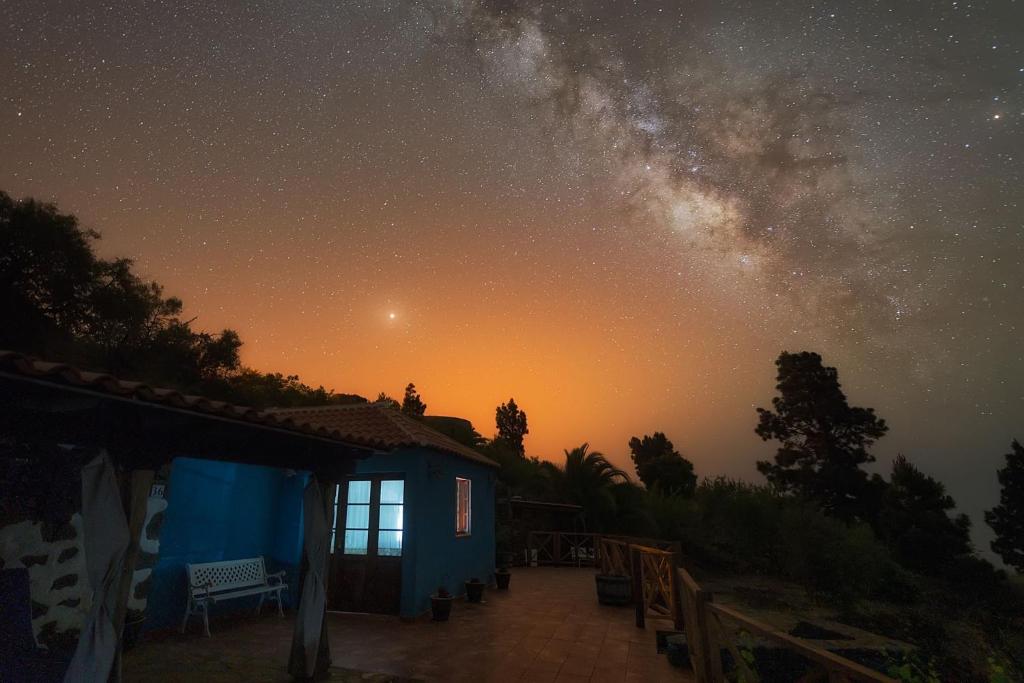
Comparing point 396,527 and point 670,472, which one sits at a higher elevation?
Answer: point 670,472

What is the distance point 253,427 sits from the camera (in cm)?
464

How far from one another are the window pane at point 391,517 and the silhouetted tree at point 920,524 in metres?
27.0

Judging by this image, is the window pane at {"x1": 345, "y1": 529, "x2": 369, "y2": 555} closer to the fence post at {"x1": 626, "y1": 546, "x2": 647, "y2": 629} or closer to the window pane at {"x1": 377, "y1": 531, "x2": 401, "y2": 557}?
the window pane at {"x1": 377, "y1": 531, "x2": 401, "y2": 557}

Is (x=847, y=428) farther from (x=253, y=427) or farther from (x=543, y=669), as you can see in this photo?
(x=253, y=427)

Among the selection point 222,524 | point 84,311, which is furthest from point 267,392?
point 222,524

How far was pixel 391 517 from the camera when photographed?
9414mm

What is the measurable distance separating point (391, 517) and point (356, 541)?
0.82 m

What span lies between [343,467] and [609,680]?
384 cm

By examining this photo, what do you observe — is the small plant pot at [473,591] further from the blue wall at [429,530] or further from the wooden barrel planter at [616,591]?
the wooden barrel planter at [616,591]

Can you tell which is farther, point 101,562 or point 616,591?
point 616,591

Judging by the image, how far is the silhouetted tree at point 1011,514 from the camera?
31.0 metres

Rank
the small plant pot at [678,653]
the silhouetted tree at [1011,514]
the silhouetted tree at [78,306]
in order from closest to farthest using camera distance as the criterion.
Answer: the small plant pot at [678,653] → the silhouetted tree at [78,306] → the silhouetted tree at [1011,514]

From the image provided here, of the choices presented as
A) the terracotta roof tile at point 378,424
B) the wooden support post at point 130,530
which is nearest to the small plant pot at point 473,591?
the terracotta roof tile at point 378,424

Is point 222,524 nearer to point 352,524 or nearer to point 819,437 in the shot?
point 352,524
